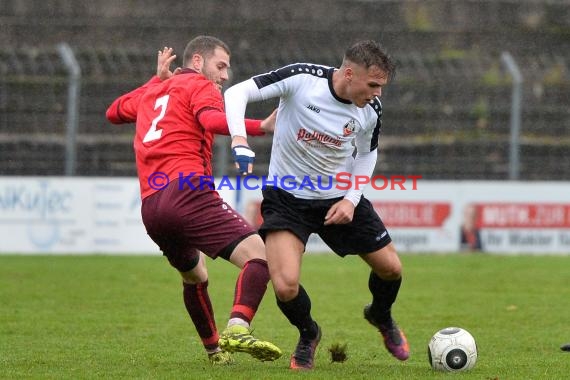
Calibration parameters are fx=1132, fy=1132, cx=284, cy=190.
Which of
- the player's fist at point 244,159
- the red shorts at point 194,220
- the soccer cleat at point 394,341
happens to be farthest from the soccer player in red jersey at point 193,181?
the soccer cleat at point 394,341

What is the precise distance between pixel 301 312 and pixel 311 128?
1.18m

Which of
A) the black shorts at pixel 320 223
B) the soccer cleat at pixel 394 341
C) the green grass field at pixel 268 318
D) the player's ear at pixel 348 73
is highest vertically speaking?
the player's ear at pixel 348 73

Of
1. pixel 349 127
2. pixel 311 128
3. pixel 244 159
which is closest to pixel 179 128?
pixel 311 128

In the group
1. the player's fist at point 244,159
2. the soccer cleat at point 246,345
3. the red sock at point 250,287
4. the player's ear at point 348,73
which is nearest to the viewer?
the player's fist at point 244,159

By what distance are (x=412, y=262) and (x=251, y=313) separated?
10657mm

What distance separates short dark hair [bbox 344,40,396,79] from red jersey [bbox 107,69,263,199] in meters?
0.75

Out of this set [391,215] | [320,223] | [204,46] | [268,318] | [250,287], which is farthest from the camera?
[391,215]

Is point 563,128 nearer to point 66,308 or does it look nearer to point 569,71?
point 569,71

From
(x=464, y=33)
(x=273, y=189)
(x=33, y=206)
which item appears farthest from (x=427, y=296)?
(x=464, y=33)

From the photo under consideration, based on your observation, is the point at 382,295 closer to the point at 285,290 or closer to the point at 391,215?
the point at 285,290

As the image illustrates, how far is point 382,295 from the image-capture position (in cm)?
775

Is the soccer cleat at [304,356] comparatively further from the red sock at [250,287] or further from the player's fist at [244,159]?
the player's fist at [244,159]

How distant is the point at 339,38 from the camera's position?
78.5ft

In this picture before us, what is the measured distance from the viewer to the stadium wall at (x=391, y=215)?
17984mm
